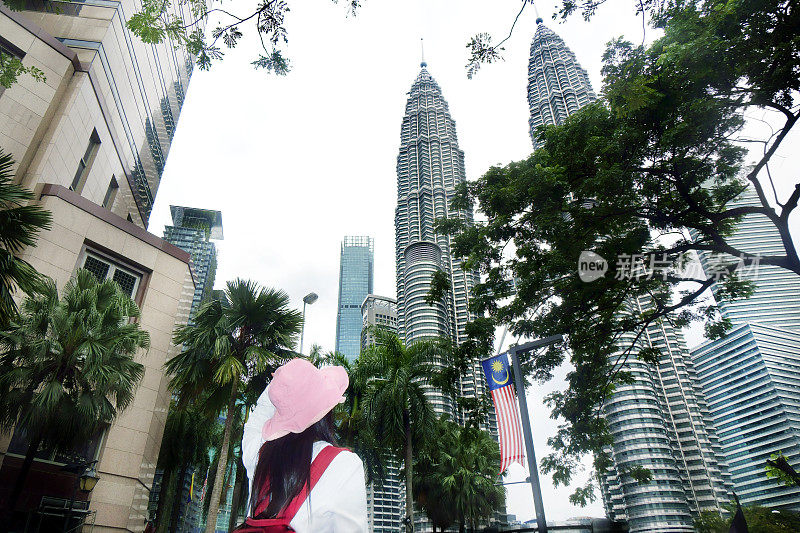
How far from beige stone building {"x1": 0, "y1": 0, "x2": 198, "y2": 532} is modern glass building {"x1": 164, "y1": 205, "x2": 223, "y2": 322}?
13112cm

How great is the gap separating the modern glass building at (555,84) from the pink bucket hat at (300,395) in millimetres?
39097

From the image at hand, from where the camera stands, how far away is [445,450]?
2938cm

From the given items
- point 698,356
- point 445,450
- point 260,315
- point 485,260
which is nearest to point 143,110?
point 260,315

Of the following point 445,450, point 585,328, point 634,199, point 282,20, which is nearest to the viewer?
point 282,20

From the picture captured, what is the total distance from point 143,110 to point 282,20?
25.0 m

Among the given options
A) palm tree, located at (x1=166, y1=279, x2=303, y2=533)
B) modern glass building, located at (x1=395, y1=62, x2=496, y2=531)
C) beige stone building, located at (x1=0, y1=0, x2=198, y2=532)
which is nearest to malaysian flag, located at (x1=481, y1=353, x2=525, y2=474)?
palm tree, located at (x1=166, y1=279, x2=303, y2=533)

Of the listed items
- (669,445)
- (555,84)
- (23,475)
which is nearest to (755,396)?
(669,445)

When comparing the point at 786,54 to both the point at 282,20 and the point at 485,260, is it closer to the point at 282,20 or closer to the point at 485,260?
the point at 485,260

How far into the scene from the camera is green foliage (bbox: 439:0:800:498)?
930 centimetres

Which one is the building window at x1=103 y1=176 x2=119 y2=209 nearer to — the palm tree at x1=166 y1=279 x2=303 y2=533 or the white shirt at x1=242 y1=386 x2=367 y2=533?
the palm tree at x1=166 y1=279 x2=303 y2=533

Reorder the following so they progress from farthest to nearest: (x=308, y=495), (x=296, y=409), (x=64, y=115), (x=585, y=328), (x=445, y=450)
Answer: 1. (x=445, y=450)
2. (x=64, y=115)
3. (x=585, y=328)
4. (x=296, y=409)
5. (x=308, y=495)

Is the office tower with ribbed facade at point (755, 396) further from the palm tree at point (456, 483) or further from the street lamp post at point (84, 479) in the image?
the street lamp post at point (84, 479)

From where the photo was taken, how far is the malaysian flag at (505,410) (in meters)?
11.3

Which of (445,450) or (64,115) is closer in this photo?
(64,115)
